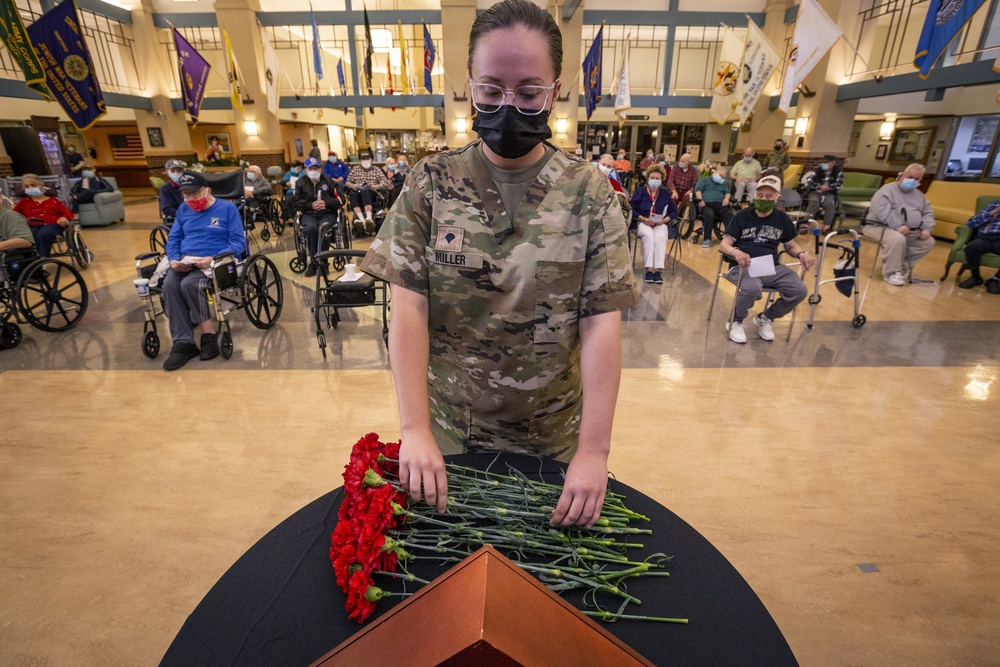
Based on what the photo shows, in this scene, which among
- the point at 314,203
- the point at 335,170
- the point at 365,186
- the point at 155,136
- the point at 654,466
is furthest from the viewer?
the point at 155,136

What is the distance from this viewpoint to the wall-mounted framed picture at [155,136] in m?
14.9

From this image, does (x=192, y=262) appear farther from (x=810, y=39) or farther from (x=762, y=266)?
(x=810, y=39)

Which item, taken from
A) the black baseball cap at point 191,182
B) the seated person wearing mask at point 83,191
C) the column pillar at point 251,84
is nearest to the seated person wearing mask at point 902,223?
the black baseball cap at point 191,182

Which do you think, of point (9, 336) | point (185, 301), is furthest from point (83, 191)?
point (185, 301)

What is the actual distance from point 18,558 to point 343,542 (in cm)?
224

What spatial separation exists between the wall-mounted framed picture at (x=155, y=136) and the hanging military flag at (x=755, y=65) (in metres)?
15.9

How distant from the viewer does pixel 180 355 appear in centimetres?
399

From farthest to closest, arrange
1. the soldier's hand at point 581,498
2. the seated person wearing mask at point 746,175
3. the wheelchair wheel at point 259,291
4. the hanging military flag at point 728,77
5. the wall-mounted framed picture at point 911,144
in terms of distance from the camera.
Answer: the wall-mounted framed picture at point 911,144
the hanging military flag at point 728,77
the seated person wearing mask at point 746,175
the wheelchair wheel at point 259,291
the soldier's hand at point 581,498

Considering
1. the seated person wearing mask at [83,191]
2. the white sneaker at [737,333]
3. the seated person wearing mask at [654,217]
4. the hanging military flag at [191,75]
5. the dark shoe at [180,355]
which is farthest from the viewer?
the hanging military flag at [191,75]

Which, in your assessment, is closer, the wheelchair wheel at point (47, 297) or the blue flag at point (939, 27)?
the wheelchair wheel at point (47, 297)

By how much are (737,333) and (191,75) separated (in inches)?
479

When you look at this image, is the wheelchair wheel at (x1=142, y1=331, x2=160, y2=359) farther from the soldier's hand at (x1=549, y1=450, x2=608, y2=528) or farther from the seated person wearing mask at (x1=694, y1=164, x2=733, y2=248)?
the seated person wearing mask at (x1=694, y1=164, x2=733, y2=248)

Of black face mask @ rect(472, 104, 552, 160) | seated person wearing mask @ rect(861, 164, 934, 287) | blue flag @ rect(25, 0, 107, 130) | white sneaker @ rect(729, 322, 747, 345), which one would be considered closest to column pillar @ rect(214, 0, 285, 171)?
blue flag @ rect(25, 0, 107, 130)

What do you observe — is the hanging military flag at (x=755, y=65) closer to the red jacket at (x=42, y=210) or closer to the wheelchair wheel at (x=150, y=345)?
the wheelchair wheel at (x=150, y=345)
